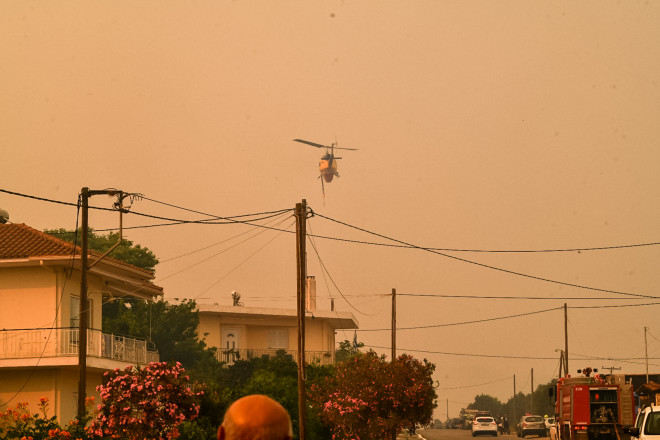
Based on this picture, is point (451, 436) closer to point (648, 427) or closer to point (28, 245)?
point (28, 245)

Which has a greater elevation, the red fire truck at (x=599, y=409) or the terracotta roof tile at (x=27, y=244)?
the terracotta roof tile at (x=27, y=244)

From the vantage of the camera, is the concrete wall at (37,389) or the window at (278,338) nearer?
the concrete wall at (37,389)

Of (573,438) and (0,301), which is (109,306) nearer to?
(0,301)

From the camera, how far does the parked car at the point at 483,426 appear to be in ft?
221

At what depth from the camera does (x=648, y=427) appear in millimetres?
20078

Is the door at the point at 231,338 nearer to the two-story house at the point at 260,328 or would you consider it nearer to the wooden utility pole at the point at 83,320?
the two-story house at the point at 260,328

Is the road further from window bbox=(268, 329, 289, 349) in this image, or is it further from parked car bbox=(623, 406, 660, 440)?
parked car bbox=(623, 406, 660, 440)

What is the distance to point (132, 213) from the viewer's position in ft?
109

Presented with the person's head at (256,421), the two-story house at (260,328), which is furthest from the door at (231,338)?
the person's head at (256,421)

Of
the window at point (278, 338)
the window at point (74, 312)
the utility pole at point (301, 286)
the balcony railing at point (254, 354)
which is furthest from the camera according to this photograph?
the window at point (278, 338)

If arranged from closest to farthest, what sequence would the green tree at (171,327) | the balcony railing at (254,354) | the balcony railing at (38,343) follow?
1. the balcony railing at (38,343)
2. the green tree at (171,327)
3. the balcony railing at (254,354)

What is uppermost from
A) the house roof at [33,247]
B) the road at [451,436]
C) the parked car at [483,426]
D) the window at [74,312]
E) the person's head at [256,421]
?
the house roof at [33,247]

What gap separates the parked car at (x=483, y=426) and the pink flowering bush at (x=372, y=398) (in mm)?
31224

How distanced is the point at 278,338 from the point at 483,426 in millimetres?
15700
